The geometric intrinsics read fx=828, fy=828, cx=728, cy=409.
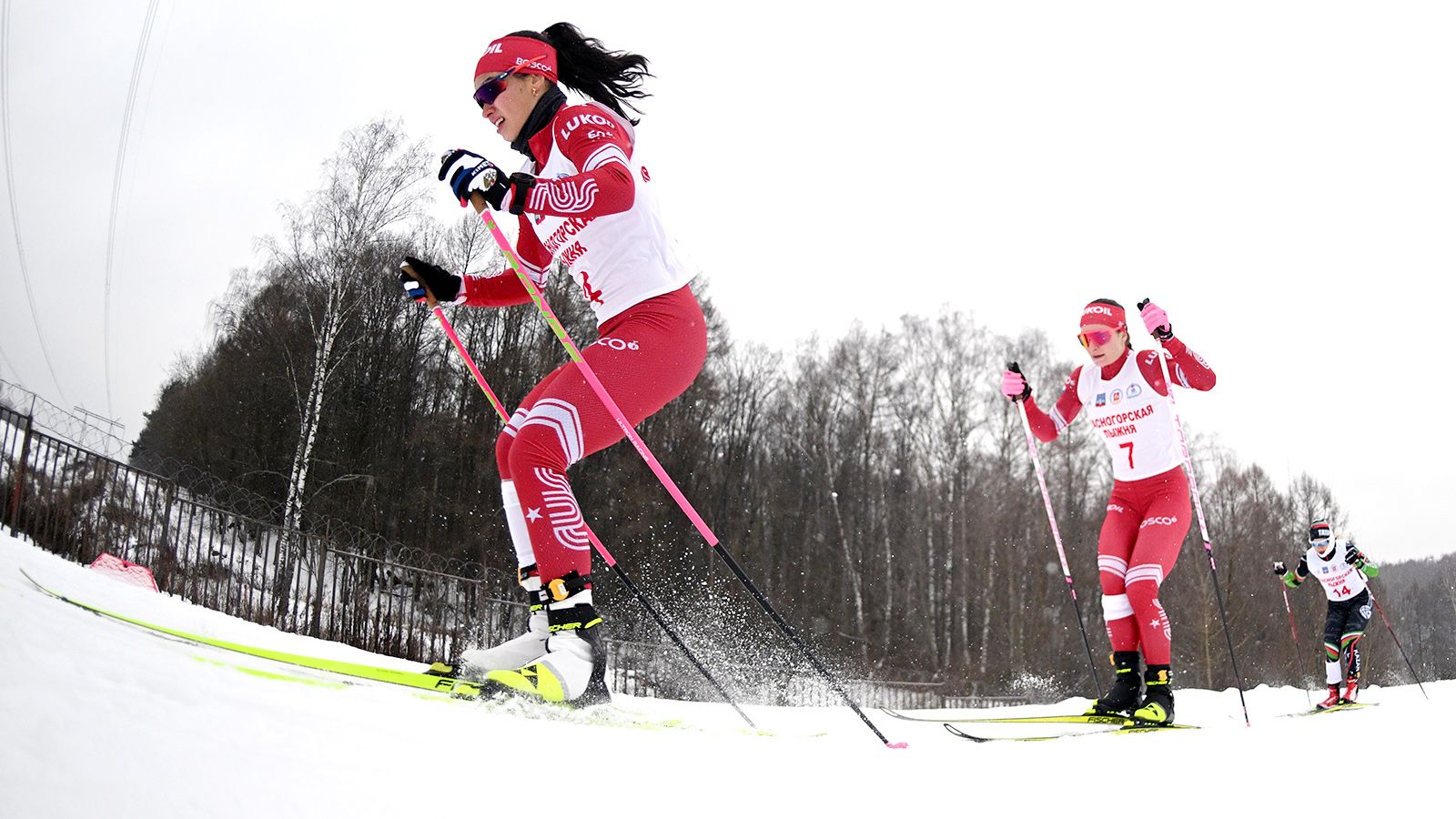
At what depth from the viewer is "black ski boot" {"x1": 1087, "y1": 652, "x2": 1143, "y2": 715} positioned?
425cm

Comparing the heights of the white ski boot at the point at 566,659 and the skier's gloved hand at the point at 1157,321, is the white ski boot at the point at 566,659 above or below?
below

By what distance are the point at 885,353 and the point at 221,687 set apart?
29.9m

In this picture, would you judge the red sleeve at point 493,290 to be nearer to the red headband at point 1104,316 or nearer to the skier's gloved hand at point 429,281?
the skier's gloved hand at point 429,281

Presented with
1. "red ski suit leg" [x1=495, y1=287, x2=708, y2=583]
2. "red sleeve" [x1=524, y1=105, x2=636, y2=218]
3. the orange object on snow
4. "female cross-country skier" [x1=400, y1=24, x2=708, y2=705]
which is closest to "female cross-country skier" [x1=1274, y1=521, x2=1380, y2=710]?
"red ski suit leg" [x1=495, y1=287, x2=708, y2=583]

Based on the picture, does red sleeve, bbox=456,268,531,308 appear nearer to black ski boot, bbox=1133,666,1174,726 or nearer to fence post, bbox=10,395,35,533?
black ski boot, bbox=1133,666,1174,726

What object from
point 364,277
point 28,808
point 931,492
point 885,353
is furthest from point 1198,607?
point 28,808

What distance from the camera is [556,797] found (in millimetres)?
1232

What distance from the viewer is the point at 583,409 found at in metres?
2.51

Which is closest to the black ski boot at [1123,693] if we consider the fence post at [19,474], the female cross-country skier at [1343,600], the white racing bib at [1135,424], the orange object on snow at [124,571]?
the white racing bib at [1135,424]

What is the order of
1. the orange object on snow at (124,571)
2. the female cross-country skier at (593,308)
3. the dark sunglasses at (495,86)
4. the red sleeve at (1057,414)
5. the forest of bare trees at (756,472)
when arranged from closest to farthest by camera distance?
the female cross-country skier at (593,308) → the dark sunglasses at (495,86) → the red sleeve at (1057,414) → the orange object on snow at (124,571) → the forest of bare trees at (756,472)

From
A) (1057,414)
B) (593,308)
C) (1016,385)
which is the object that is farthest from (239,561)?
(1057,414)

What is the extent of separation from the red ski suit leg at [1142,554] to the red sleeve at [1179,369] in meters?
0.49

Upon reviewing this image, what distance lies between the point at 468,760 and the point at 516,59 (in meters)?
2.25

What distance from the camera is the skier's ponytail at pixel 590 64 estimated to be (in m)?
3.05
